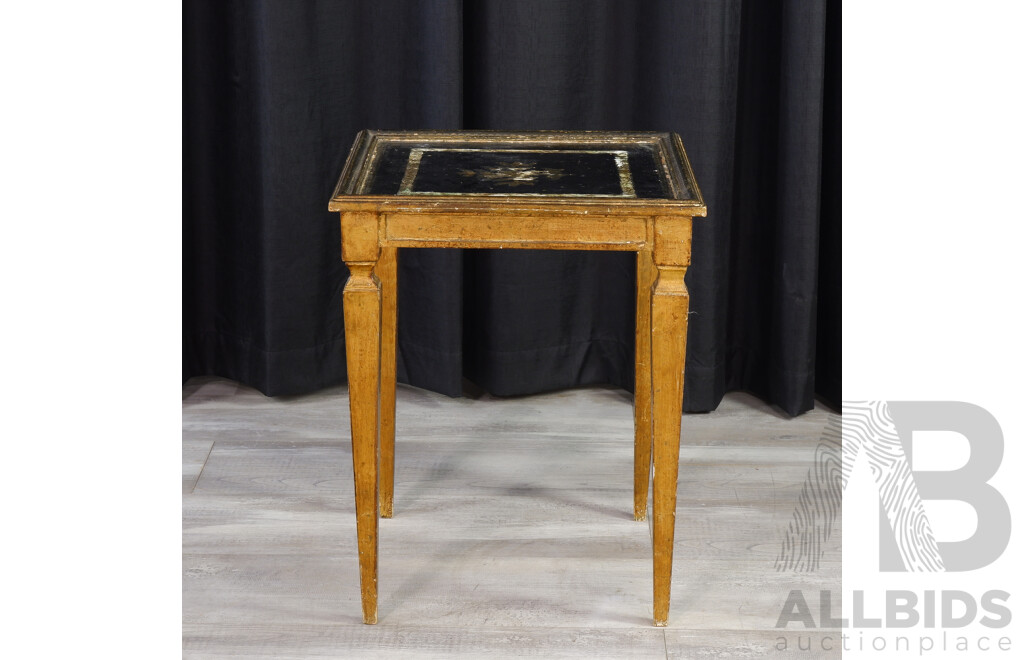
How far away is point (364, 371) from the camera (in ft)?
5.71

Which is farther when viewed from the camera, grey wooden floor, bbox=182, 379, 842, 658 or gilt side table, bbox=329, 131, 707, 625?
grey wooden floor, bbox=182, 379, 842, 658

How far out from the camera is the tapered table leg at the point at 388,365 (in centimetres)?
204

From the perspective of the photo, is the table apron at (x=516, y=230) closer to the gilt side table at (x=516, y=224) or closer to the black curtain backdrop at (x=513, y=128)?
the gilt side table at (x=516, y=224)

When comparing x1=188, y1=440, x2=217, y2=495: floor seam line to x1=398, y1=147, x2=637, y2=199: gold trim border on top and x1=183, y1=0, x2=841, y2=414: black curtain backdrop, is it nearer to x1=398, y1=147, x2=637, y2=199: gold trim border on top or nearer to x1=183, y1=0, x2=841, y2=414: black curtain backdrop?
x1=183, y1=0, x2=841, y2=414: black curtain backdrop

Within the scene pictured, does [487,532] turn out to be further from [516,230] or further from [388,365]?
[516,230]

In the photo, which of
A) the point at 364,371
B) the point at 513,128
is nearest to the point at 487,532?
the point at 364,371

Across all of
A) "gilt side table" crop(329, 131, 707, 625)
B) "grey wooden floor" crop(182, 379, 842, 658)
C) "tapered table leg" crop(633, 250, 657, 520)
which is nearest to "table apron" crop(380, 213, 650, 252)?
"gilt side table" crop(329, 131, 707, 625)

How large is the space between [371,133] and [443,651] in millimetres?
827

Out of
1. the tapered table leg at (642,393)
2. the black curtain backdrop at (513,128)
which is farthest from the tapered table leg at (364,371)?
the black curtain backdrop at (513,128)

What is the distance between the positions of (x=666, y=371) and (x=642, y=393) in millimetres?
388

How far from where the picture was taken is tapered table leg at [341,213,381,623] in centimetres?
168

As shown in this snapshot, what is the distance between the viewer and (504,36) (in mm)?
2400

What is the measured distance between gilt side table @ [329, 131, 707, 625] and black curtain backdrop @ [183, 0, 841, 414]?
1.58 ft

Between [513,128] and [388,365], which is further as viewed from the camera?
[513,128]
